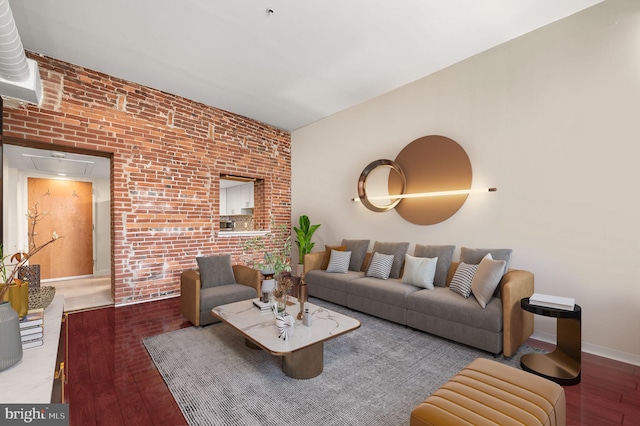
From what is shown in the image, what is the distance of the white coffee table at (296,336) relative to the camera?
89.7 inches

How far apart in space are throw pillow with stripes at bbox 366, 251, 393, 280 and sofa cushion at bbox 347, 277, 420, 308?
0.10m

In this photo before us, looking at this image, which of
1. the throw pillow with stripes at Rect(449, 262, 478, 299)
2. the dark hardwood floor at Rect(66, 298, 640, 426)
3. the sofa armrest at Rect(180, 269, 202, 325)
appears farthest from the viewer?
the sofa armrest at Rect(180, 269, 202, 325)

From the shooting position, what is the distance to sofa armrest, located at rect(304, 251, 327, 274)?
4934 millimetres

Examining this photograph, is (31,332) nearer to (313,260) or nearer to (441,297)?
(441,297)

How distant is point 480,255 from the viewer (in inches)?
134

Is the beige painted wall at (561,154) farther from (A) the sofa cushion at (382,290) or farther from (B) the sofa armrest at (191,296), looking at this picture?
(B) the sofa armrest at (191,296)

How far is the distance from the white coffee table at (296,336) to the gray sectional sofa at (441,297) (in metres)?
0.99

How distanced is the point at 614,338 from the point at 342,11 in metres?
4.14

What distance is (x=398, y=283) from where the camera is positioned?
12.7ft

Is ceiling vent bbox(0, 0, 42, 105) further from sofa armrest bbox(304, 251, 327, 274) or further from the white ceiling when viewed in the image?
sofa armrest bbox(304, 251, 327, 274)

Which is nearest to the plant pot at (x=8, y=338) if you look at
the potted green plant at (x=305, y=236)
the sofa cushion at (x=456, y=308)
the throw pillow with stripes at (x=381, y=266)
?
the sofa cushion at (x=456, y=308)

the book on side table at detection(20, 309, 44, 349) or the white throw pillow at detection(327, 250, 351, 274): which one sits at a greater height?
the book on side table at detection(20, 309, 44, 349)

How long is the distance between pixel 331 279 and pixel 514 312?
235 cm

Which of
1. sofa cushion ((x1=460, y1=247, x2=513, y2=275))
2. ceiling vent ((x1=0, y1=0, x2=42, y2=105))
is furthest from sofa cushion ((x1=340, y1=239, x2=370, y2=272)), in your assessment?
ceiling vent ((x1=0, y1=0, x2=42, y2=105))
